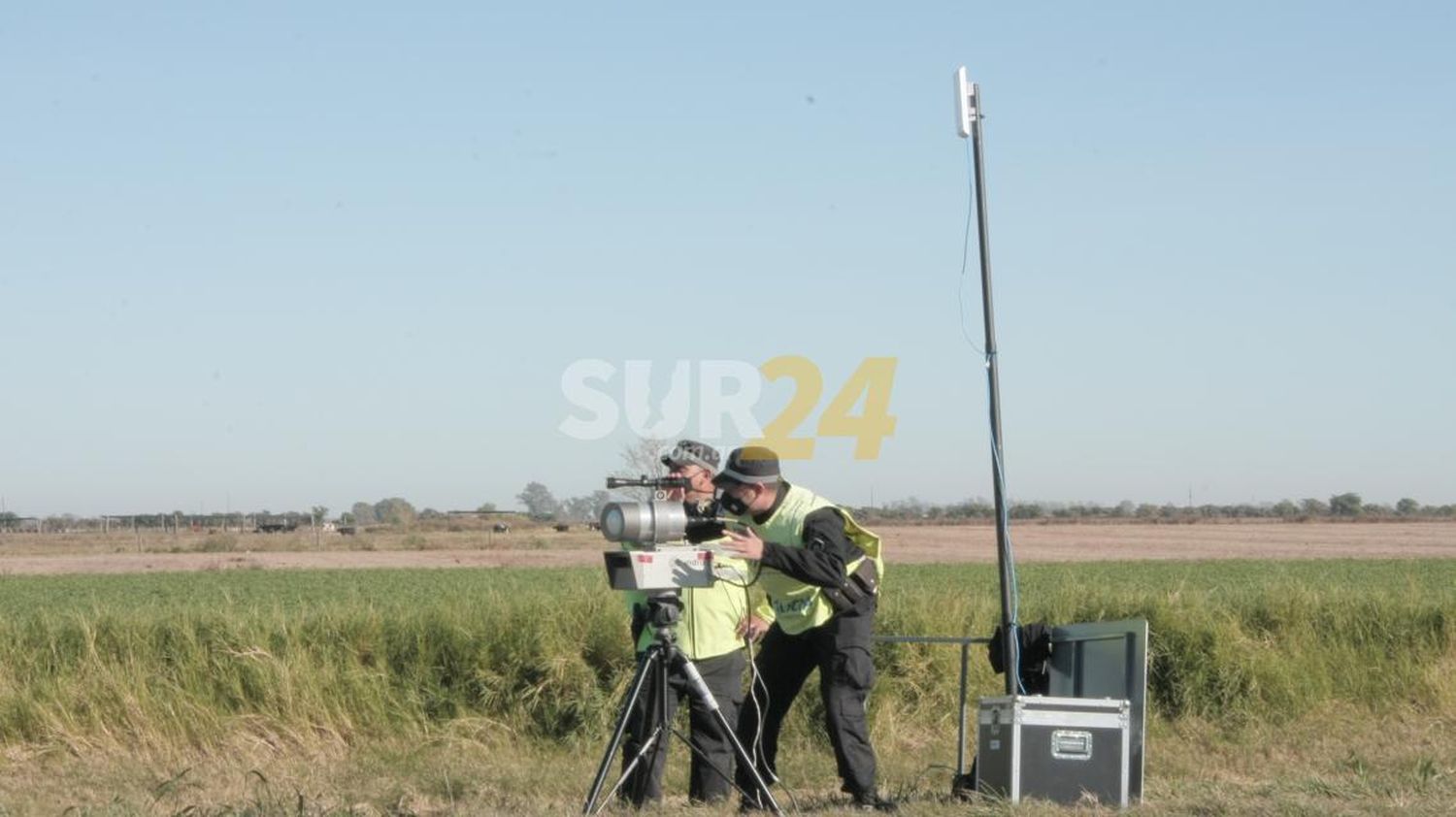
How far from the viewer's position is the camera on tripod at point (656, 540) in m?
5.96

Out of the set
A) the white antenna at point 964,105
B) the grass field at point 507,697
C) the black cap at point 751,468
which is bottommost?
the grass field at point 507,697

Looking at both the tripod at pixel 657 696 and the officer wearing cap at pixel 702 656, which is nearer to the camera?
the tripod at pixel 657 696

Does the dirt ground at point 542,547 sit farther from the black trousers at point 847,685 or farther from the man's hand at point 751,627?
the black trousers at point 847,685

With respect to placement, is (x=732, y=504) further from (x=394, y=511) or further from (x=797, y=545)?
(x=394, y=511)

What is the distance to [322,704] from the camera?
10.7m

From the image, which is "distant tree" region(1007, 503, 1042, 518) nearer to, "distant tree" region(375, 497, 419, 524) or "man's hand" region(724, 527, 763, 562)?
"distant tree" region(375, 497, 419, 524)

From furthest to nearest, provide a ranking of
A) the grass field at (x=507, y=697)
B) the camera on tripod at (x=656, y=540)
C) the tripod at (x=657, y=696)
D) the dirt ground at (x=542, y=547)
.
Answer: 1. the dirt ground at (x=542, y=547)
2. the grass field at (x=507, y=697)
3. the tripod at (x=657, y=696)
4. the camera on tripod at (x=656, y=540)

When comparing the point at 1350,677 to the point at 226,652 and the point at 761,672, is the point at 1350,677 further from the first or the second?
the point at 226,652

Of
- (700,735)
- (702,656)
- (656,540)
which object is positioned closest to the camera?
(656,540)

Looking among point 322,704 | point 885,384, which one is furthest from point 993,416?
point 322,704

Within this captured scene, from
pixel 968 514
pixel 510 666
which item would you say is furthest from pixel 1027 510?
pixel 510 666

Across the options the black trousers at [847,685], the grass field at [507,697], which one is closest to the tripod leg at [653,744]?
the black trousers at [847,685]

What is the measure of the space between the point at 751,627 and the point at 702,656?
0.28m

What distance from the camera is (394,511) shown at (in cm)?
8812
